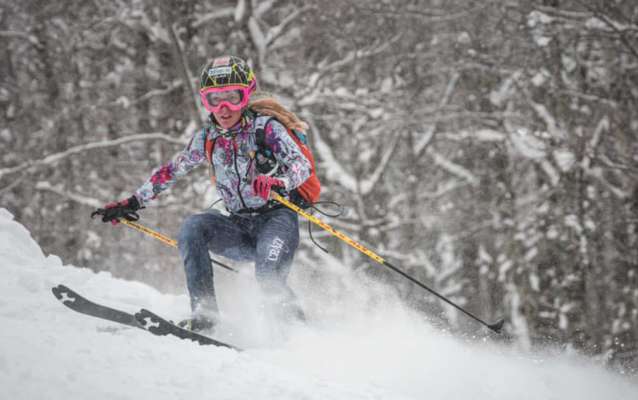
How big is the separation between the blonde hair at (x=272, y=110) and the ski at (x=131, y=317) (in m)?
1.58

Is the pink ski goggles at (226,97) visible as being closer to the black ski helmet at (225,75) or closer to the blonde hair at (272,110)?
the black ski helmet at (225,75)

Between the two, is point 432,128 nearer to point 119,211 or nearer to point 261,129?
point 261,129

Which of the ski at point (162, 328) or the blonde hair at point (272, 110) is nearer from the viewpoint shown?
the ski at point (162, 328)

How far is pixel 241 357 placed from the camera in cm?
355

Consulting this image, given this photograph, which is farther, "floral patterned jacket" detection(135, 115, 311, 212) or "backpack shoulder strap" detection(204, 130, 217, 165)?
"backpack shoulder strap" detection(204, 130, 217, 165)

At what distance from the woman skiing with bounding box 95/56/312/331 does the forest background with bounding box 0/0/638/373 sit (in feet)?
23.7

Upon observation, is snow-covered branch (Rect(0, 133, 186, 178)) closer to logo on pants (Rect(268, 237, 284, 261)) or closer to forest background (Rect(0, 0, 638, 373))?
forest background (Rect(0, 0, 638, 373))

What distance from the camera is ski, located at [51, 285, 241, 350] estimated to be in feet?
12.5

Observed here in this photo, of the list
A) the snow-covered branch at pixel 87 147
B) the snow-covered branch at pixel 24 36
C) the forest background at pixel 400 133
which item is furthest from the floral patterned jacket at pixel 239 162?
the snow-covered branch at pixel 24 36

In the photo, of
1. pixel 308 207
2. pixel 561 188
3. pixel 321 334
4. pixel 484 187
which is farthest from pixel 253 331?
pixel 484 187

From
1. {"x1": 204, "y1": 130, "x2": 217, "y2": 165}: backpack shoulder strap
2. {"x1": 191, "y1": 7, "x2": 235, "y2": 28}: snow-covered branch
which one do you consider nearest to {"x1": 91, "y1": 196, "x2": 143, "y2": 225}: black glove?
{"x1": 204, "y1": 130, "x2": 217, "y2": 165}: backpack shoulder strap

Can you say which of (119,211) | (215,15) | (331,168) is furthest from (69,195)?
(119,211)

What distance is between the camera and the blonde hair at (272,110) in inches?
181

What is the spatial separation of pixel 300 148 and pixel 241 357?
1.56m
